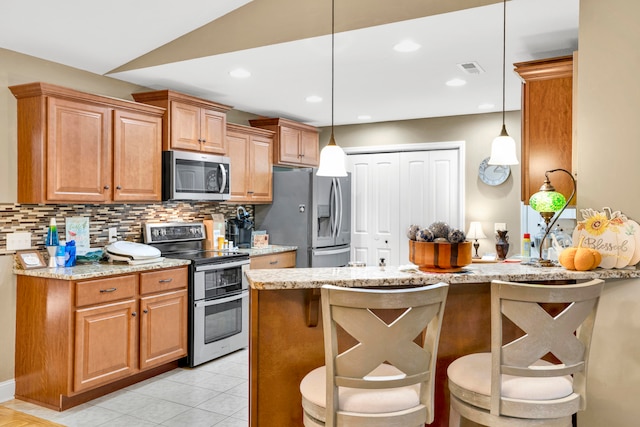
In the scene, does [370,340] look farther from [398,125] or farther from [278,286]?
[398,125]

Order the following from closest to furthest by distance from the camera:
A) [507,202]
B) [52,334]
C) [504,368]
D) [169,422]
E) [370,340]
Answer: [370,340] → [504,368] → [169,422] → [52,334] → [507,202]

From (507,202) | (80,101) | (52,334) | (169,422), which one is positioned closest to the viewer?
(169,422)

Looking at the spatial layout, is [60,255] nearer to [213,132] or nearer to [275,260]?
[213,132]

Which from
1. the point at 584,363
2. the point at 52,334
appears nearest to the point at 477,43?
the point at 584,363

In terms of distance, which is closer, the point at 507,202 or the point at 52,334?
the point at 52,334

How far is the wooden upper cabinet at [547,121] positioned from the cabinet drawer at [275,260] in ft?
8.29

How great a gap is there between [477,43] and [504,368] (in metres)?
2.12

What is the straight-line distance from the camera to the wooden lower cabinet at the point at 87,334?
3215mm

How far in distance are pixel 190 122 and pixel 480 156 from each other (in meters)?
3.02

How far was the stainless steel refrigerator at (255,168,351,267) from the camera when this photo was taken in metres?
5.20

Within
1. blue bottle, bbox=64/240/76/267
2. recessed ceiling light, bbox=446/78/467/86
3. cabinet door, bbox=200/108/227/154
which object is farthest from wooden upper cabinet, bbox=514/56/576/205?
blue bottle, bbox=64/240/76/267

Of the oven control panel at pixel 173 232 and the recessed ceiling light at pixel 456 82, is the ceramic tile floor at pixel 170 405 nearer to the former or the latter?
the oven control panel at pixel 173 232

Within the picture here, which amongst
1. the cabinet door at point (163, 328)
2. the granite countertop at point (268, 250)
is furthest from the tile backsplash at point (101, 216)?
the cabinet door at point (163, 328)

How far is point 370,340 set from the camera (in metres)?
1.62
